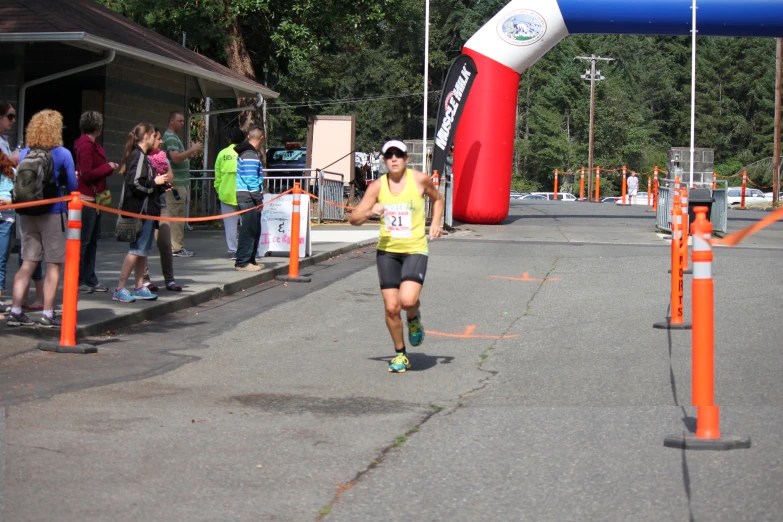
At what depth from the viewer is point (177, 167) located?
13633mm

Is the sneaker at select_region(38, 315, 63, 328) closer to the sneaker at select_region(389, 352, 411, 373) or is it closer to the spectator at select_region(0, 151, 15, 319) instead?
the spectator at select_region(0, 151, 15, 319)

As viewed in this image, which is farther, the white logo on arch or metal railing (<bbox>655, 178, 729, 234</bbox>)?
the white logo on arch

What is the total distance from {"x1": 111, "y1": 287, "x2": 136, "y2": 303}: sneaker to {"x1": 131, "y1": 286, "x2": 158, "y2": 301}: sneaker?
104 mm

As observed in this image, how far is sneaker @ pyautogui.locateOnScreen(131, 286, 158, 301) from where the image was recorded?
10406mm

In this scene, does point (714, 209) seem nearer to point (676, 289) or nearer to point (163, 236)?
point (676, 289)

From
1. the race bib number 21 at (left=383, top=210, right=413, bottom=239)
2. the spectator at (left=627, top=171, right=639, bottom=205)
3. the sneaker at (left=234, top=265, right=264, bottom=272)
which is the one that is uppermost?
the spectator at (left=627, top=171, right=639, bottom=205)

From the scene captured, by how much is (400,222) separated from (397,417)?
200 centimetres

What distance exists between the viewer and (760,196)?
5841 centimetres

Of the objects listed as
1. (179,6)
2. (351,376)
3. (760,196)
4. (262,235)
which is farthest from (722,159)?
(351,376)

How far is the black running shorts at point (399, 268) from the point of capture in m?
7.71

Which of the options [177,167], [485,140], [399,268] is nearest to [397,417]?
[399,268]

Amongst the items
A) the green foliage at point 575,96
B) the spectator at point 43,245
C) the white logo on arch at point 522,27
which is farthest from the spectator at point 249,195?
the green foliage at point 575,96

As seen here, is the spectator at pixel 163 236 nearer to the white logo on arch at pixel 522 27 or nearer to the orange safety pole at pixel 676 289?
the orange safety pole at pixel 676 289

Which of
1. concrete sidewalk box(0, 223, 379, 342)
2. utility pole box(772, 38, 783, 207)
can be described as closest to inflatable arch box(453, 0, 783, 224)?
concrete sidewalk box(0, 223, 379, 342)
